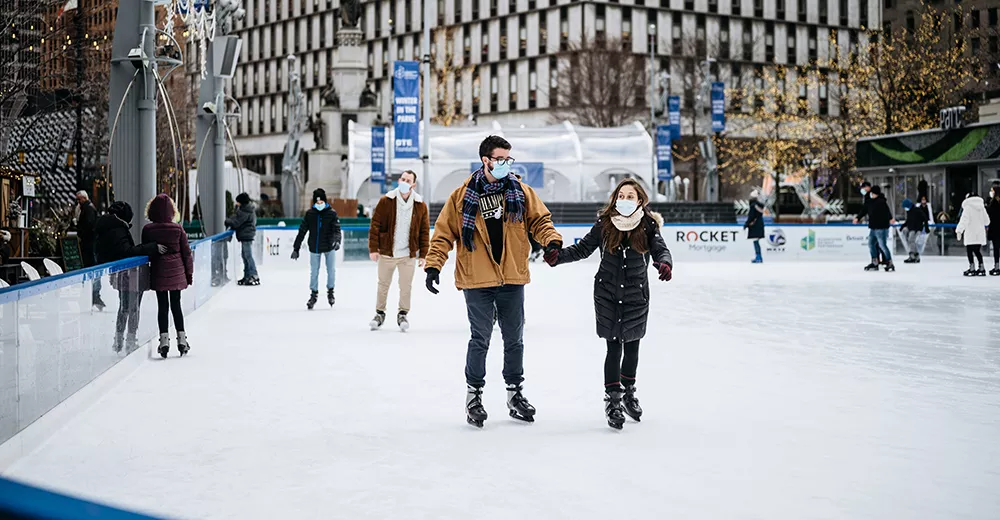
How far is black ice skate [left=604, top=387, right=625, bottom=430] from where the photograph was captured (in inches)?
255

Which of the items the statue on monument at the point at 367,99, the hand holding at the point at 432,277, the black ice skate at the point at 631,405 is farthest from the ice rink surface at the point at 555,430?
the statue on monument at the point at 367,99

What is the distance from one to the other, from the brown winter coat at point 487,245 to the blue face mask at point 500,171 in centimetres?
15

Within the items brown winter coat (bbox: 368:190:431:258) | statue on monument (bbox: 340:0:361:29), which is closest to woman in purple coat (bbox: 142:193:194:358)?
brown winter coat (bbox: 368:190:431:258)

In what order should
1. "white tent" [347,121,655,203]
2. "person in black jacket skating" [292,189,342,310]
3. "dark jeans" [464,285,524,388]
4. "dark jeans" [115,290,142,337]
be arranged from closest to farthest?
"dark jeans" [464,285,524,388]
"dark jeans" [115,290,142,337]
"person in black jacket skating" [292,189,342,310]
"white tent" [347,121,655,203]

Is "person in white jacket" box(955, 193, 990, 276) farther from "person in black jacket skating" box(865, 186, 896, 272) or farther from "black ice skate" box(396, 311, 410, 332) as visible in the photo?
"black ice skate" box(396, 311, 410, 332)

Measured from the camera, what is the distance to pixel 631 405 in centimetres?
673

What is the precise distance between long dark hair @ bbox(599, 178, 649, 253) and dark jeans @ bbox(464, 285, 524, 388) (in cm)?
56

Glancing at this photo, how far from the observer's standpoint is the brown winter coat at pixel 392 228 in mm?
12000

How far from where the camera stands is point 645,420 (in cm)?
684

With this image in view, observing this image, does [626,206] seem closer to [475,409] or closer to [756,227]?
[475,409]

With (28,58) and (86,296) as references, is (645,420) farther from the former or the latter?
(28,58)

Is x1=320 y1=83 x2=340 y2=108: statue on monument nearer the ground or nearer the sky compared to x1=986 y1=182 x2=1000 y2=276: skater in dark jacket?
nearer the sky

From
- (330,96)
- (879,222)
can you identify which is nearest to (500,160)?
(879,222)

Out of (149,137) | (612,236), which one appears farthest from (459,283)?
(149,137)
